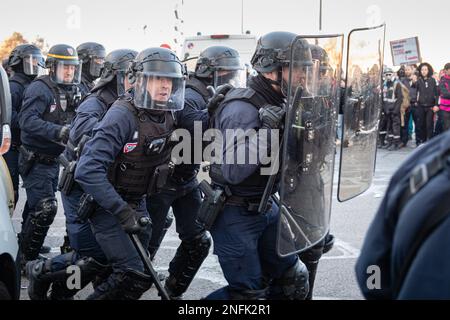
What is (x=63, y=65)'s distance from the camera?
19.6 feet

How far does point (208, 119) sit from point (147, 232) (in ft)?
2.82

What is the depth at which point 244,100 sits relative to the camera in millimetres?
3574

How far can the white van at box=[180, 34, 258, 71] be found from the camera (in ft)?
43.8

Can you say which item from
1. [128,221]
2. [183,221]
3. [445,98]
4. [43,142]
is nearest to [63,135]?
[43,142]

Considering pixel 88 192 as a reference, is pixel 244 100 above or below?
above

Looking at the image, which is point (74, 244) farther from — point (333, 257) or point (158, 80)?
point (333, 257)

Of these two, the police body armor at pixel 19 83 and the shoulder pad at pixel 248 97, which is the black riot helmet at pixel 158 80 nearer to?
the shoulder pad at pixel 248 97

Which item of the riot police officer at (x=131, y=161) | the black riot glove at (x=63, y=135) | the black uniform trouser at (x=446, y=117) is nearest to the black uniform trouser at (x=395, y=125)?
the black uniform trouser at (x=446, y=117)

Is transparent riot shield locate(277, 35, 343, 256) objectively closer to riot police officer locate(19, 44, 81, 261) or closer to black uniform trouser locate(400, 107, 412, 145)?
riot police officer locate(19, 44, 81, 261)

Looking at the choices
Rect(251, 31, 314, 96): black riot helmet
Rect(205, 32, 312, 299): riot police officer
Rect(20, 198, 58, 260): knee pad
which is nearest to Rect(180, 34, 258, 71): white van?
Rect(20, 198, 58, 260): knee pad

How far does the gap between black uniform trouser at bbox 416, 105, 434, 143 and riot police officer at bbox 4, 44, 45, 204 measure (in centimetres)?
991

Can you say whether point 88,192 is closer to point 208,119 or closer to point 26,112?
point 208,119

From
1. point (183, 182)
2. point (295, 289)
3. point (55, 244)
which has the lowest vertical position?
point (55, 244)

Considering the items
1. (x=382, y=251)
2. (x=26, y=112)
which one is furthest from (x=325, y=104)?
(x=26, y=112)
